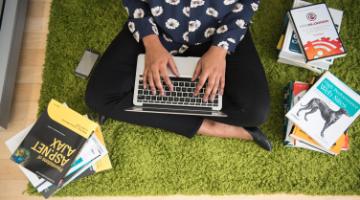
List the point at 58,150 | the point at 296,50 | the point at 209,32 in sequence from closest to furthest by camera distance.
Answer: the point at 209,32, the point at 58,150, the point at 296,50

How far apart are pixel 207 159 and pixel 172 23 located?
1.85 feet

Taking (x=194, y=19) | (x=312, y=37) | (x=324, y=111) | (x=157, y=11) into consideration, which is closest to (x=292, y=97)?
(x=324, y=111)

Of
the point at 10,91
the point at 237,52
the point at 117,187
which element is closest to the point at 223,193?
the point at 117,187

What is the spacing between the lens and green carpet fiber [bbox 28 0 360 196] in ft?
4.26

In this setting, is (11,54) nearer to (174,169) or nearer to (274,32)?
(174,169)

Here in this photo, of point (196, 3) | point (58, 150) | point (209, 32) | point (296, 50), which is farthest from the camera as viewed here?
point (296, 50)

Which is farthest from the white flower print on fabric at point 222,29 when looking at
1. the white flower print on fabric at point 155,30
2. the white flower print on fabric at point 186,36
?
the white flower print on fabric at point 155,30

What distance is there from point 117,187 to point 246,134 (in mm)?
550

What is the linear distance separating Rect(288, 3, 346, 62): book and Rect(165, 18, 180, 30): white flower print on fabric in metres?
0.54

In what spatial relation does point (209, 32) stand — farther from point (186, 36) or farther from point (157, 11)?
point (157, 11)

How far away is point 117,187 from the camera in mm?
1296

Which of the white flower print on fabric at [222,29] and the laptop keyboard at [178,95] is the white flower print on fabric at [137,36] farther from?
the white flower print on fabric at [222,29]

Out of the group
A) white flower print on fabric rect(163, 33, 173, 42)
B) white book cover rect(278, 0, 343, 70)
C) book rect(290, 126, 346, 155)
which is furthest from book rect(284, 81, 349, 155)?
white flower print on fabric rect(163, 33, 173, 42)

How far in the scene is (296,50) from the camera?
4.45 feet
